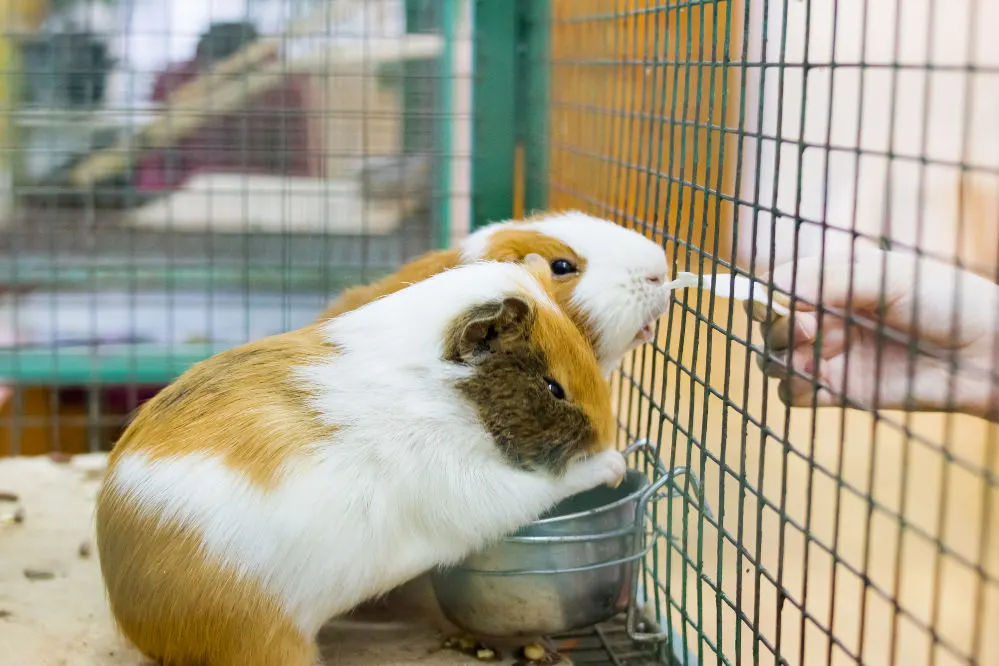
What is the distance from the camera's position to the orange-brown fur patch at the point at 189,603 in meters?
1.30

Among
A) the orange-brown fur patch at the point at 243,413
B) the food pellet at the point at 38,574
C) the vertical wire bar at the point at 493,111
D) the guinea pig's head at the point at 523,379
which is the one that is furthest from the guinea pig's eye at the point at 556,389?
the vertical wire bar at the point at 493,111

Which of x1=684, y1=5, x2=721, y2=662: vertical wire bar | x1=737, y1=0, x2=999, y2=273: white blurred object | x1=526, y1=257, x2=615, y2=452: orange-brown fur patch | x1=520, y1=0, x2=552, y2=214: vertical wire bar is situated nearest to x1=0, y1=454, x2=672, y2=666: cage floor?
x1=684, y1=5, x2=721, y2=662: vertical wire bar

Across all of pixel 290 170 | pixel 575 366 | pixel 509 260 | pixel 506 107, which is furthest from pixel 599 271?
pixel 290 170

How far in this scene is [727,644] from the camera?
7.11ft

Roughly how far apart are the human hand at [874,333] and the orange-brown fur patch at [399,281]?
65cm

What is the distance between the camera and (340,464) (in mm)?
1355

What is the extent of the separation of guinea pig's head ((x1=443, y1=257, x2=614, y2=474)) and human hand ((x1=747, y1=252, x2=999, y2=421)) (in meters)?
0.28

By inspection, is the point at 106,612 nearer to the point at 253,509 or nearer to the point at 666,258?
the point at 253,509

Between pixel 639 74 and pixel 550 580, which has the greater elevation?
pixel 639 74

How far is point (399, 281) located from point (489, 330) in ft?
1.44

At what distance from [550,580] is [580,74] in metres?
1.03

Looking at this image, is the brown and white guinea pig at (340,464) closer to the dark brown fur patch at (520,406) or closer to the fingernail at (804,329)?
the dark brown fur patch at (520,406)

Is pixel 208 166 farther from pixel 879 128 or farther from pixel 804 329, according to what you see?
pixel 804 329

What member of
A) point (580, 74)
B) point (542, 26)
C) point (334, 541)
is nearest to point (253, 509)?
point (334, 541)
